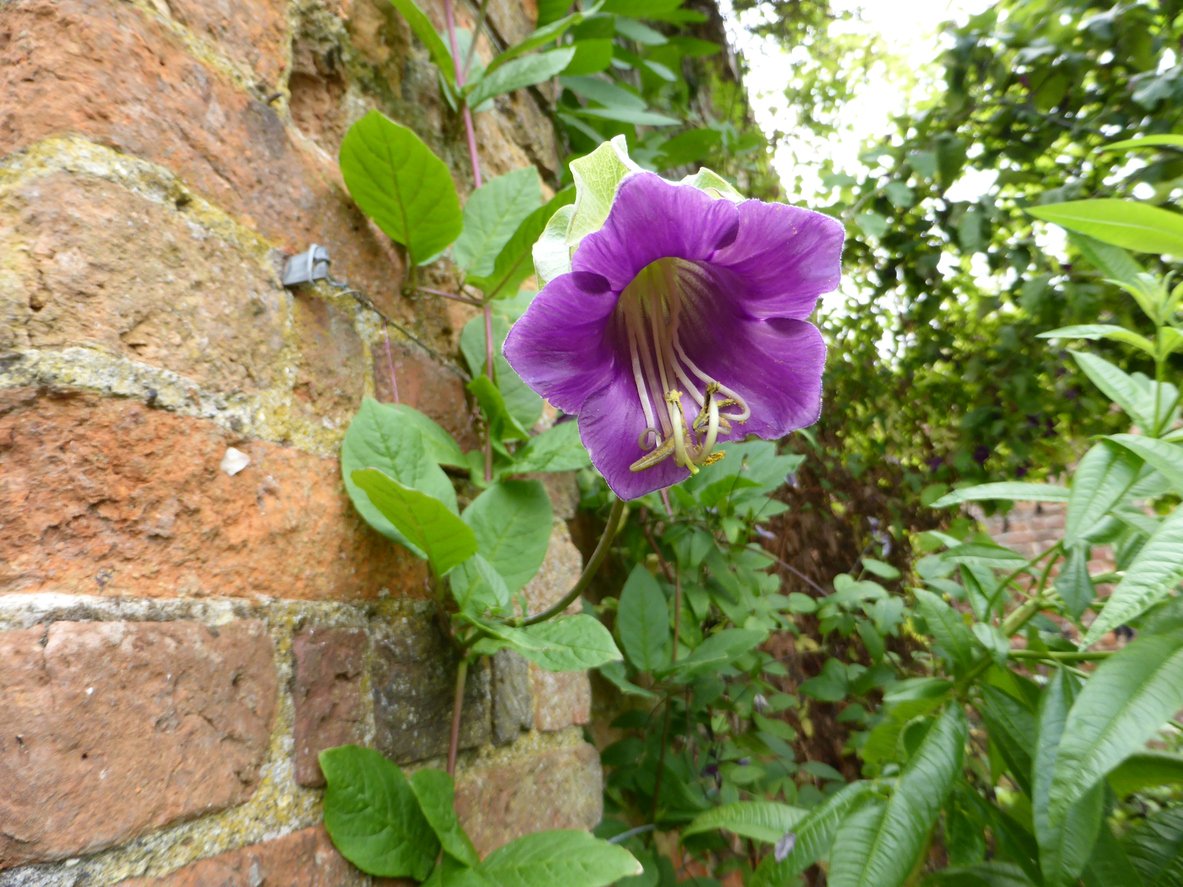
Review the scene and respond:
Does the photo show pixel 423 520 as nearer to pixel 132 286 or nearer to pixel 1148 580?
pixel 132 286

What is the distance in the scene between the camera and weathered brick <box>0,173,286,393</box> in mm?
467

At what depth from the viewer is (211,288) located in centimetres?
58

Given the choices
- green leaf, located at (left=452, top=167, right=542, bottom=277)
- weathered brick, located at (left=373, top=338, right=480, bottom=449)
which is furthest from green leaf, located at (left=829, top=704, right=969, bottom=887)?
green leaf, located at (left=452, top=167, right=542, bottom=277)

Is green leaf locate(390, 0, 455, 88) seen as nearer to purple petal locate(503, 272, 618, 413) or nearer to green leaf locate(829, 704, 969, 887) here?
purple petal locate(503, 272, 618, 413)

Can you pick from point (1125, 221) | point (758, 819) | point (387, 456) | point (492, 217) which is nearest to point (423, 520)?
point (387, 456)

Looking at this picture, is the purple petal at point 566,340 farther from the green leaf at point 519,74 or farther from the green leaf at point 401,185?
Answer: the green leaf at point 519,74

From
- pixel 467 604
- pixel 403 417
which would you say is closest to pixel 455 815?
pixel 467 604

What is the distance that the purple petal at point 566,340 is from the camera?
477 millimetres

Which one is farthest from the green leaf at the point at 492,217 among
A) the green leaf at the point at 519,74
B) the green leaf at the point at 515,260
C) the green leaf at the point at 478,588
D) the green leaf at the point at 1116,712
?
the green leaf at the point at 1116,712

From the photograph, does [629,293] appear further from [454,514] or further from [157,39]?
[157,39]

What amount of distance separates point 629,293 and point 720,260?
82mm

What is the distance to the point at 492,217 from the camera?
0.90 meters

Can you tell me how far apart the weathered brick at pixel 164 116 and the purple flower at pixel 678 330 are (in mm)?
324

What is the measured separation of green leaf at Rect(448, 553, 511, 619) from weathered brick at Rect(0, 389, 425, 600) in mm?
91
